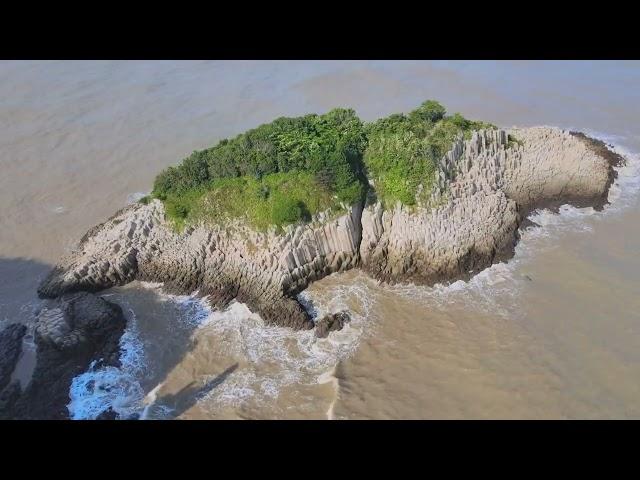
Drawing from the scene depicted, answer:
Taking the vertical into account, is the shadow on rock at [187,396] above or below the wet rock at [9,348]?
below

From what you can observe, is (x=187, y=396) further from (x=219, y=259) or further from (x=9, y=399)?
(x=219, y=259)

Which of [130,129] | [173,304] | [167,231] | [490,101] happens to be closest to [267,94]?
[130,129]

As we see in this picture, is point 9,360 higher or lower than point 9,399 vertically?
higher

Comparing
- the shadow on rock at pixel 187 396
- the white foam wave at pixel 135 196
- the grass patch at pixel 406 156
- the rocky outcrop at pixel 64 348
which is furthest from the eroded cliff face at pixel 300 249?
the white foam wave at pixel 135 196

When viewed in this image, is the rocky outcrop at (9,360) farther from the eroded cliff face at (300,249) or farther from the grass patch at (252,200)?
the grass patch at (252,200)

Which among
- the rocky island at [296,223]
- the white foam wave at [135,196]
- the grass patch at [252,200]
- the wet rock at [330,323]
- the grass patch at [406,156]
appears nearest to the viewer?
the wet rock at [330,323]

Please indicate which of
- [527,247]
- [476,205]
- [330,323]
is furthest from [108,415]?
[527,247]

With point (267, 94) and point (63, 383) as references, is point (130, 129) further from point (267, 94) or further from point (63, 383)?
point (63, 383)
